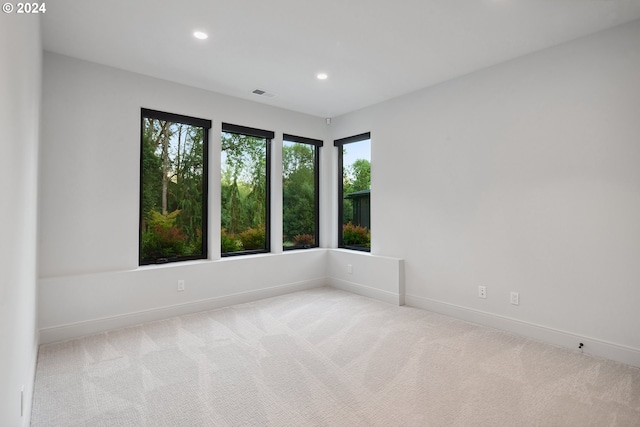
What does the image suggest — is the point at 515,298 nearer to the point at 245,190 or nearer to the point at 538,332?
the point at 538,332

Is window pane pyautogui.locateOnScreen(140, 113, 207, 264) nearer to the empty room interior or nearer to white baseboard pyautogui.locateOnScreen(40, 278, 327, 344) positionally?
the empty room interior

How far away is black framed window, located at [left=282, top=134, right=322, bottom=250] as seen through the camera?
5.00 meters

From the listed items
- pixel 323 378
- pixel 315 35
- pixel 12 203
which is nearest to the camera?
pixel 12 203

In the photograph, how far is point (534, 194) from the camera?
3.15 meters

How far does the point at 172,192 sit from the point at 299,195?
186 centimetres

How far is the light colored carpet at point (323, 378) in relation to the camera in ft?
6.52

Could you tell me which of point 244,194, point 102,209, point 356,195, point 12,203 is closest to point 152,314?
point 102,209

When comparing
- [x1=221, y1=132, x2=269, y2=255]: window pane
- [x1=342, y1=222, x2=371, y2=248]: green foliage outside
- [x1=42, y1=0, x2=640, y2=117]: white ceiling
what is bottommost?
[x1=342, y1=222, x2=371, y2=248]: green foliage outside

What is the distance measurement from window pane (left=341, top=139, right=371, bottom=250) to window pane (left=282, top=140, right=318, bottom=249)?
476 millimetres

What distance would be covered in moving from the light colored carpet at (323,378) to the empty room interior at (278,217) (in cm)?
2

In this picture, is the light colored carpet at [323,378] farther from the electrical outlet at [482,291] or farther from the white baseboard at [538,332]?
the electrical outlet at [482,291]

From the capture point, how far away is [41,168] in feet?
9.85

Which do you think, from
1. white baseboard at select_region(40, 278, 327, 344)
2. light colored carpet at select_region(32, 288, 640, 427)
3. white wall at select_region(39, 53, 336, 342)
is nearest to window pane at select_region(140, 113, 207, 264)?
white wall at select_region(39, 53, 336, 342)

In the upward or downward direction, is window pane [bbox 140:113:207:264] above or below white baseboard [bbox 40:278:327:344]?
above
